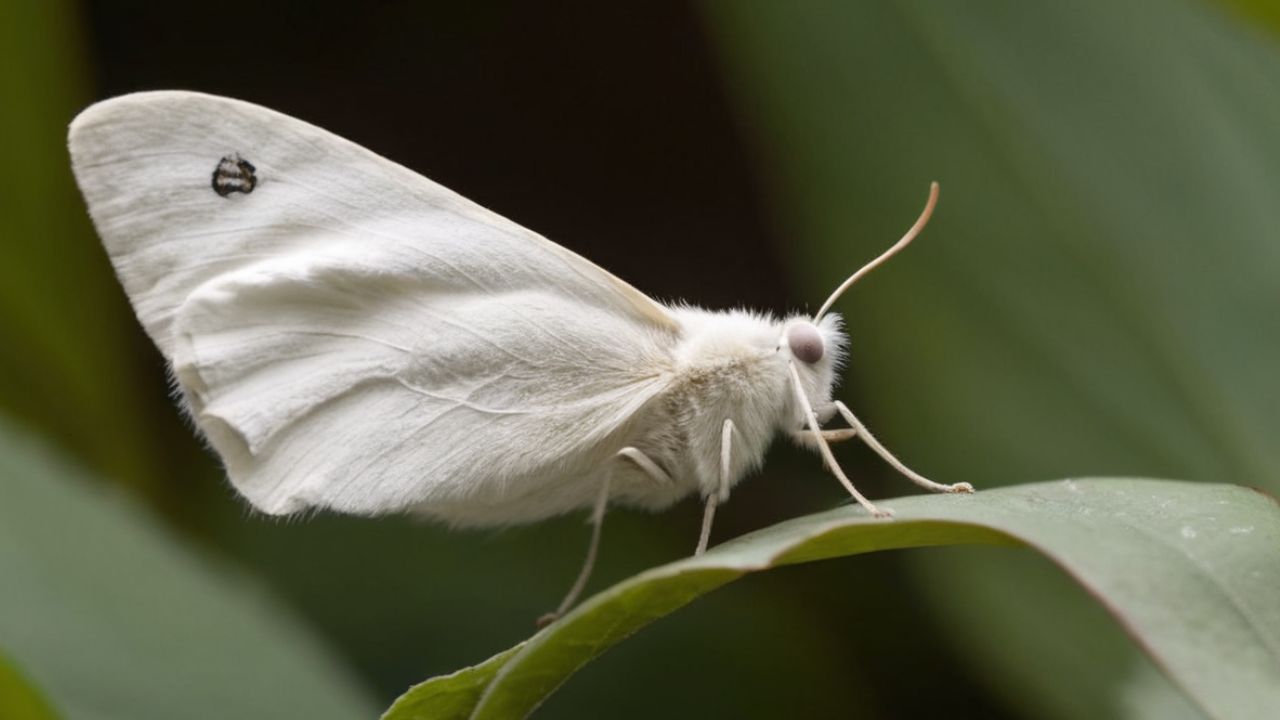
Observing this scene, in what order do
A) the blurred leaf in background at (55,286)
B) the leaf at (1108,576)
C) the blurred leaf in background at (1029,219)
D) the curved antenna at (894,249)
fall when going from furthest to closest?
the blurred leaf in background at (55,286)
the blurred leaf in background at (1029,219)
the curved antenna at (894,249)
the leaf at (1108,576)

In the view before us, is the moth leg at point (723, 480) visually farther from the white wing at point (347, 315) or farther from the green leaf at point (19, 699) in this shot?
the green leaf at point (19, 699)

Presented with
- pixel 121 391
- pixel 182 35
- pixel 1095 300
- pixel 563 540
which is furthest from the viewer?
pixel 182 35

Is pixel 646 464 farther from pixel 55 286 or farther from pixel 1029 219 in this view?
pixel 55 286

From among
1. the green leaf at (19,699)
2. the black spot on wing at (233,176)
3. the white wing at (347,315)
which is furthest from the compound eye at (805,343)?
the green leaf at (19,699)

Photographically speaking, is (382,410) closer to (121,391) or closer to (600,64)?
(121,391)

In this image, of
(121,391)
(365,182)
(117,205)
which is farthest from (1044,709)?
(121,391)

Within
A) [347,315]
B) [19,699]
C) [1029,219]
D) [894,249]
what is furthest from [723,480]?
[1029,219]
